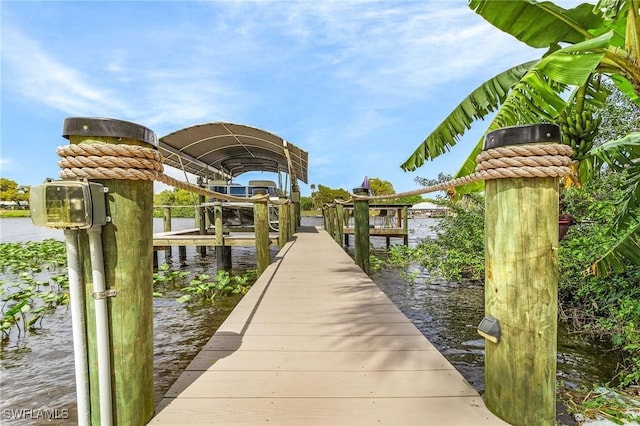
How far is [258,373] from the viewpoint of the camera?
1.65 metres

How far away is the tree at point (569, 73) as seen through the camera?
7.87 feet

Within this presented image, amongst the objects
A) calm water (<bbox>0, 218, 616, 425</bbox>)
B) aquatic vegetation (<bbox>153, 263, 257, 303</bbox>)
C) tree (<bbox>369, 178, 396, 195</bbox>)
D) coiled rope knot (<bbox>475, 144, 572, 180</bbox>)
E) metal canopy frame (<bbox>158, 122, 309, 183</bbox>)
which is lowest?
calm water (<bbox>0, 218, 616, 425</bbox>)

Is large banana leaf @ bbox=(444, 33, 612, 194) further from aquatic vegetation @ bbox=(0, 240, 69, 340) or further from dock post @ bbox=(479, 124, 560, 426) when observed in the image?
aquatic vegetation @ bbox=(0, 240, 69, 340)

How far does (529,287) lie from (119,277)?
1426 millimetres

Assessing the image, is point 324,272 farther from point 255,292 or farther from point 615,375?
point 615,375

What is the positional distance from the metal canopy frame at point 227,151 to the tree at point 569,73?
6451mm

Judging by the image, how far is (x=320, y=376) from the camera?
1.63m

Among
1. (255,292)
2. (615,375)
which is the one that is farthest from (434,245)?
(255,292)

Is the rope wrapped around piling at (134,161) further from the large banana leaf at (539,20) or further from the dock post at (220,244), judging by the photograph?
the dock post at (220,244)

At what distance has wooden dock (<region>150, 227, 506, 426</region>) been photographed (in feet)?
4.32

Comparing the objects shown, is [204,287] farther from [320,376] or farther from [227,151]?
[227,151]

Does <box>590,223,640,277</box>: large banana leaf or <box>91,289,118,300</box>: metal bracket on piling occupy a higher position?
<box>91,289,118,300</box>: metal bracket on piling

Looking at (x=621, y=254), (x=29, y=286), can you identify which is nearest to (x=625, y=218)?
(x=621, y=254)

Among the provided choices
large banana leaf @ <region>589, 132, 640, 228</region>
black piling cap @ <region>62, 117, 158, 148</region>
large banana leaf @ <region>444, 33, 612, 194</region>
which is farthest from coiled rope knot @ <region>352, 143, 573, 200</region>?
large banana leaf @ <region>589, 132, 640, 228</region>
